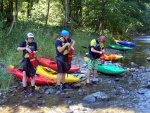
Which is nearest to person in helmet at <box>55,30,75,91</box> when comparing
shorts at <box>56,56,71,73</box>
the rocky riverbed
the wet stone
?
shorts at <box>56,56,71,73</box>

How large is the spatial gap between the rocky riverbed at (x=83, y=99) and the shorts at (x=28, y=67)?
0.55 meters

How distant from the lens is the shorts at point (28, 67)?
242 inches

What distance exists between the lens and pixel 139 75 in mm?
8711

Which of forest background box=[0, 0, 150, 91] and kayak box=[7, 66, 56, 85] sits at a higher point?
forest background box=[0, 0, 150, 91]

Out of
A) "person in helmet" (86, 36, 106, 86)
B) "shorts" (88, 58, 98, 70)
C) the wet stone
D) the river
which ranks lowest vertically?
the river

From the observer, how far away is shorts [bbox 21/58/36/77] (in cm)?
614

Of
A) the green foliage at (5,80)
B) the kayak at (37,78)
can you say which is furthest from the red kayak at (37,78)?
the green foliage at (5,80)

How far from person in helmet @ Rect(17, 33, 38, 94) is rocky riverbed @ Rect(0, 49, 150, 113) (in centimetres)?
36

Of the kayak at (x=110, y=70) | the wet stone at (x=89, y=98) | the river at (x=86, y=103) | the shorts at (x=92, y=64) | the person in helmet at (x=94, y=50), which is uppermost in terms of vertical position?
the person in helmet at (x=94, y=50)

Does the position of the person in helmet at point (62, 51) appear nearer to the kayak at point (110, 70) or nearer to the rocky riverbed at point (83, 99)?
the rocky riverbed at point (83, 99)

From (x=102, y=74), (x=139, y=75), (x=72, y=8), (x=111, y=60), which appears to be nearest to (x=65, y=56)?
(x=102, y=74)

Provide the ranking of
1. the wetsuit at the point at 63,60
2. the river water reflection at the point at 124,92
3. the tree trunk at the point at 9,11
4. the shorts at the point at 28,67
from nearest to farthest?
the river water reflection at the point at 124,92 → the shorts at the point at 28,67 → the wetsuit at the point at 63,60 → the tree trunk at the point at 9,11

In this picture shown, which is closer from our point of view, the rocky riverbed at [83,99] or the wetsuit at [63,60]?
the rocky riverbed at [83,99]

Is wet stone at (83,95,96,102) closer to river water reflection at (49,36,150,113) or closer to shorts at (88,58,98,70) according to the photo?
river water reflection at (49,36,150,113)
